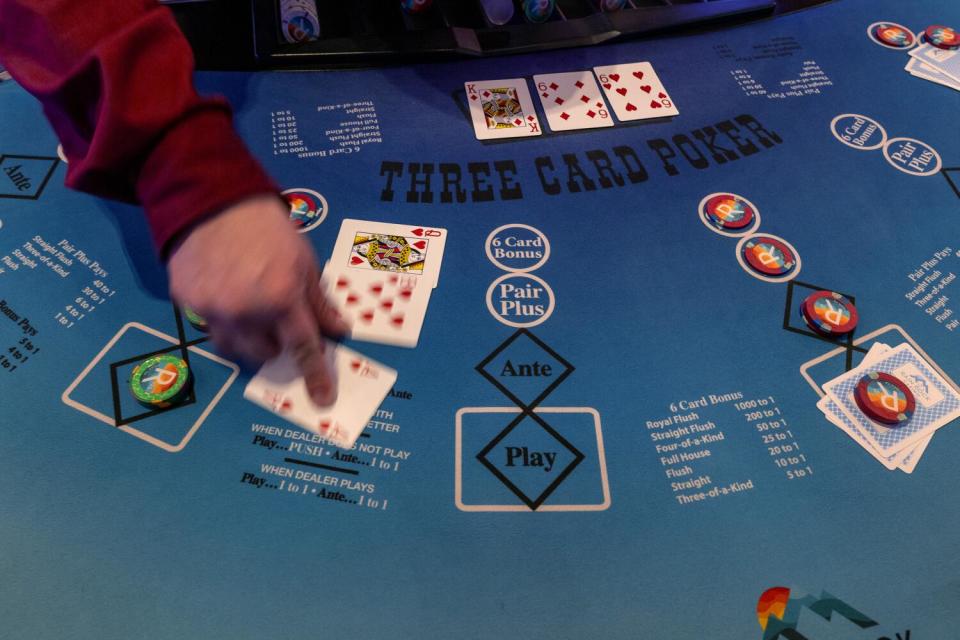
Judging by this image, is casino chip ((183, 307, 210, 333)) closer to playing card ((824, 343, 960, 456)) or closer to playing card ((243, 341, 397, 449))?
playing card ((243, 341, 397, 449))

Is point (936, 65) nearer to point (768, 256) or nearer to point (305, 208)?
point (768, 256)

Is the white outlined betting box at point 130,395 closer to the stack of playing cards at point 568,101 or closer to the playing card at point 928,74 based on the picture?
the stack of playing cards at point 568,101

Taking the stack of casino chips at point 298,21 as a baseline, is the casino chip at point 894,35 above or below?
below

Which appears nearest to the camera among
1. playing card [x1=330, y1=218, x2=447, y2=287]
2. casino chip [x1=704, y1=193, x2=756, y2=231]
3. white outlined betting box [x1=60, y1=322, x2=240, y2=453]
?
white outlined betting box [x1=60, y1=322, x2=240, y2=453]


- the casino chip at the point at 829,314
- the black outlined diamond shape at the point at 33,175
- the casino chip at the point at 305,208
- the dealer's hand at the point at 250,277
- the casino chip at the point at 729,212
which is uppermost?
the dealer's hand at the point at 250,277

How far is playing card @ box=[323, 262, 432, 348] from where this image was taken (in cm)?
118

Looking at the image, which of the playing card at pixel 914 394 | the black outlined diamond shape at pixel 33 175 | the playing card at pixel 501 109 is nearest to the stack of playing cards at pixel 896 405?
the playing card at pixel 914 394

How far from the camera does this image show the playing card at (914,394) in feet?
3.65

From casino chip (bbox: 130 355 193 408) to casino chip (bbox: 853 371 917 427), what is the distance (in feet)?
3.90

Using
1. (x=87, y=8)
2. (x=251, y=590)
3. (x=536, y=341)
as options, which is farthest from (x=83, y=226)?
(x=536, y=341)

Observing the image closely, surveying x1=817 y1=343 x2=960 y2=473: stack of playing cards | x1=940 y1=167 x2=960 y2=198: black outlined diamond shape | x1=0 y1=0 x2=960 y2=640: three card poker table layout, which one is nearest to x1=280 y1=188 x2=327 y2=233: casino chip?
x1=0 y1=0 x2=960 y2=640: three card poker table layout

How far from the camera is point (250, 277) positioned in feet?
2.52

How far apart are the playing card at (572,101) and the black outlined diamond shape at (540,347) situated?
64cm

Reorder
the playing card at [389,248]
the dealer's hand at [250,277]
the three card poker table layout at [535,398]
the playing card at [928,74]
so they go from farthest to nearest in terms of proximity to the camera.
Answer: the playing card at [928,74] → the playing card at [389,248] → the three card poker table layout at [535,398] → the dealer's hand at [250,277]
